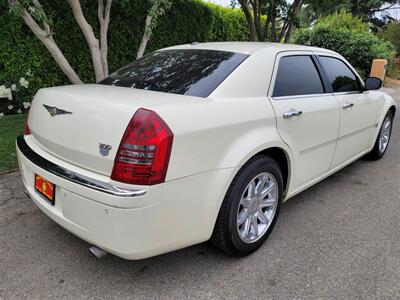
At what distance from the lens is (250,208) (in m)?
2.65

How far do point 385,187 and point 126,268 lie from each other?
10.1 ft

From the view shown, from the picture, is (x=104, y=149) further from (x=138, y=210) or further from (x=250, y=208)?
(x=250, y=208)

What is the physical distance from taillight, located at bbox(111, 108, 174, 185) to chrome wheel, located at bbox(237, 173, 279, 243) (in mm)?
779

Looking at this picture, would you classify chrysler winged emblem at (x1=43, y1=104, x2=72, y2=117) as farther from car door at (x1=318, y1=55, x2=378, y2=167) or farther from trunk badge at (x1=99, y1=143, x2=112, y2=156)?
car door at (x1=318, y1=55, x2=378, y2=167)

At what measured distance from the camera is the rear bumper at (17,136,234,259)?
195 centimetres

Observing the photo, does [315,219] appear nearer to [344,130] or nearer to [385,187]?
[344,130]

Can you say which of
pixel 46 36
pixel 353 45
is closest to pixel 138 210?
pixel 46 36

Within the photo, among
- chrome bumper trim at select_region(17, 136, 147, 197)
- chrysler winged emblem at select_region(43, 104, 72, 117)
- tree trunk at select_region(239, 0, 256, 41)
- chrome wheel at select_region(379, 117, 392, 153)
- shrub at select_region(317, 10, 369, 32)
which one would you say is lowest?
chrome wheel at select_region(379, 117, 392, 153)

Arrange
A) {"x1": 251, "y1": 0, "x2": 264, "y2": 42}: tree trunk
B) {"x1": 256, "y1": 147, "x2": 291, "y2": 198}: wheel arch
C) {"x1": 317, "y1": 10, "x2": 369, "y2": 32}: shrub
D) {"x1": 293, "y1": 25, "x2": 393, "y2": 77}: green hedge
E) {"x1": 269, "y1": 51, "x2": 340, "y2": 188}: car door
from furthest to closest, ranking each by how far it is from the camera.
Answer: {"x1": 317, "y1": 10, "x2": 369, "y2": 32}: shrub → {"x1": 293, "y1": 25, "x2": 393, "y2": 77}: green hedge → {"x1": 251, "y1": 0, "x2": 264, "y2": 42}: tree trunk → {"x1": 269, "y1": 51, "x2": 340, "y2": 188}: car door → {"x1": 256, "y1": 147, "x2": 291, "y2": 198}: wheel arch

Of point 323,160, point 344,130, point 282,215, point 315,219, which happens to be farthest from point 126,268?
point 344,130

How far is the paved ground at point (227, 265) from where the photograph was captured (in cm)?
228

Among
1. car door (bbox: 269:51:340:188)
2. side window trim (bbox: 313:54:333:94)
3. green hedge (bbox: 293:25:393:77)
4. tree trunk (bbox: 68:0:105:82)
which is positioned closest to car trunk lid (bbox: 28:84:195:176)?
car door (bbox: 269:51:340:188)

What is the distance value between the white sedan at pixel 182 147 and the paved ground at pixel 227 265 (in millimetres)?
237

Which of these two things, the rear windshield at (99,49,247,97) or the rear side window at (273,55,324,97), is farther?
the rear side window at (273,55,324,97)
